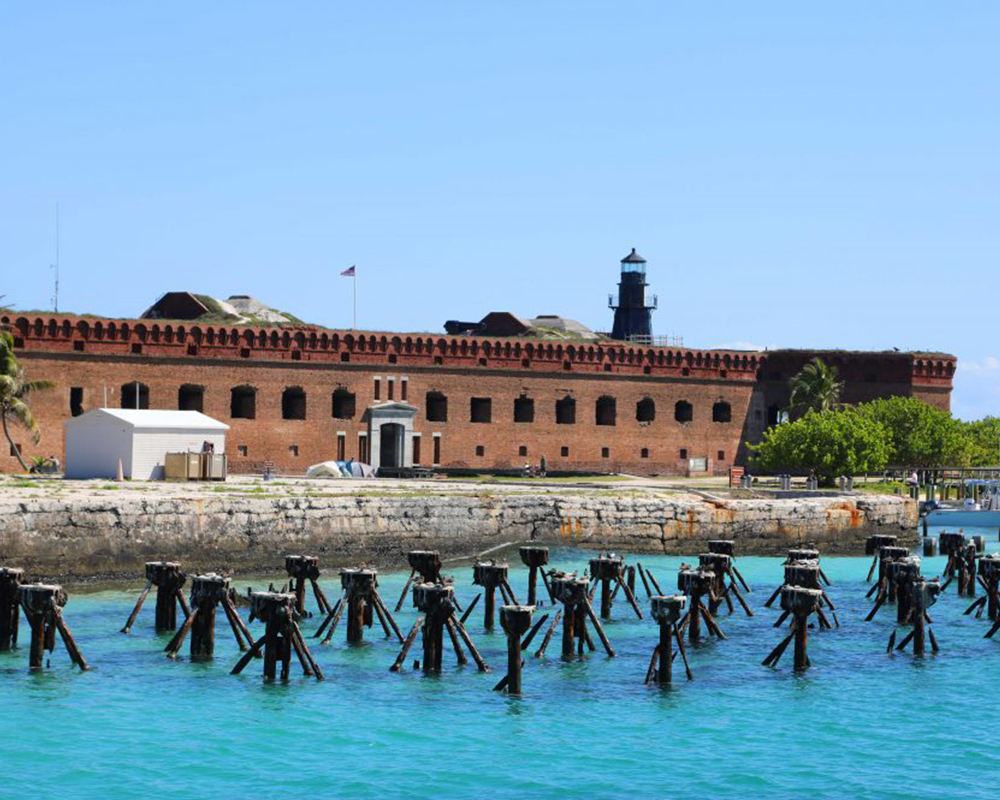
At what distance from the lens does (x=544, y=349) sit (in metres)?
72.1

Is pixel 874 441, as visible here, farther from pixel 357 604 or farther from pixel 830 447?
pixel 357 604

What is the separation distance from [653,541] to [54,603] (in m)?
25.9

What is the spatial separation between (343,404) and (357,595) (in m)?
38.3

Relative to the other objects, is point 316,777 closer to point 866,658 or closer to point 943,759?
point 943,759

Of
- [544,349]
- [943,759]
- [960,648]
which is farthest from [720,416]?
[943,759]

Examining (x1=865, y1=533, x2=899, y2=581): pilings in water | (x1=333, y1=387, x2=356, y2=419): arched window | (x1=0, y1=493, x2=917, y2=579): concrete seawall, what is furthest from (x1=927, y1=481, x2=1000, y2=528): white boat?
(x1=333, y1=387, x2=356, y2=419): arched window

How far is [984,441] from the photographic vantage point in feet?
262

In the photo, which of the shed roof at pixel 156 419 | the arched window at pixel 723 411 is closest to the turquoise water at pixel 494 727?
the shed roof at pixel 156 419

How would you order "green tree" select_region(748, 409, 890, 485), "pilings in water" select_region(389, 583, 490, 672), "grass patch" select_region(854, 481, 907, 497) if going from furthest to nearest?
"green tree" select_region(748, 409, 890, 485) → "grass patch" select_region(854, 481, 907, 497) → "pilings in water" select_region(389, 583, 490, 672)

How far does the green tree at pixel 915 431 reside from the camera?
70312 mm

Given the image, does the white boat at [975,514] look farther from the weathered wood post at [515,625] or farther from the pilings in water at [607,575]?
the weathered wood post at [515,625]

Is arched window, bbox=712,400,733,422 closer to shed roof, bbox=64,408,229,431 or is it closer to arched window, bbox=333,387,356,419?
arched window, bbox=333,387,356,419

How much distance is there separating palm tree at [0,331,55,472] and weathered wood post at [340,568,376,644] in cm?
2823

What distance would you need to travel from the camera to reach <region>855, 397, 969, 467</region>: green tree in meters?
70.3
